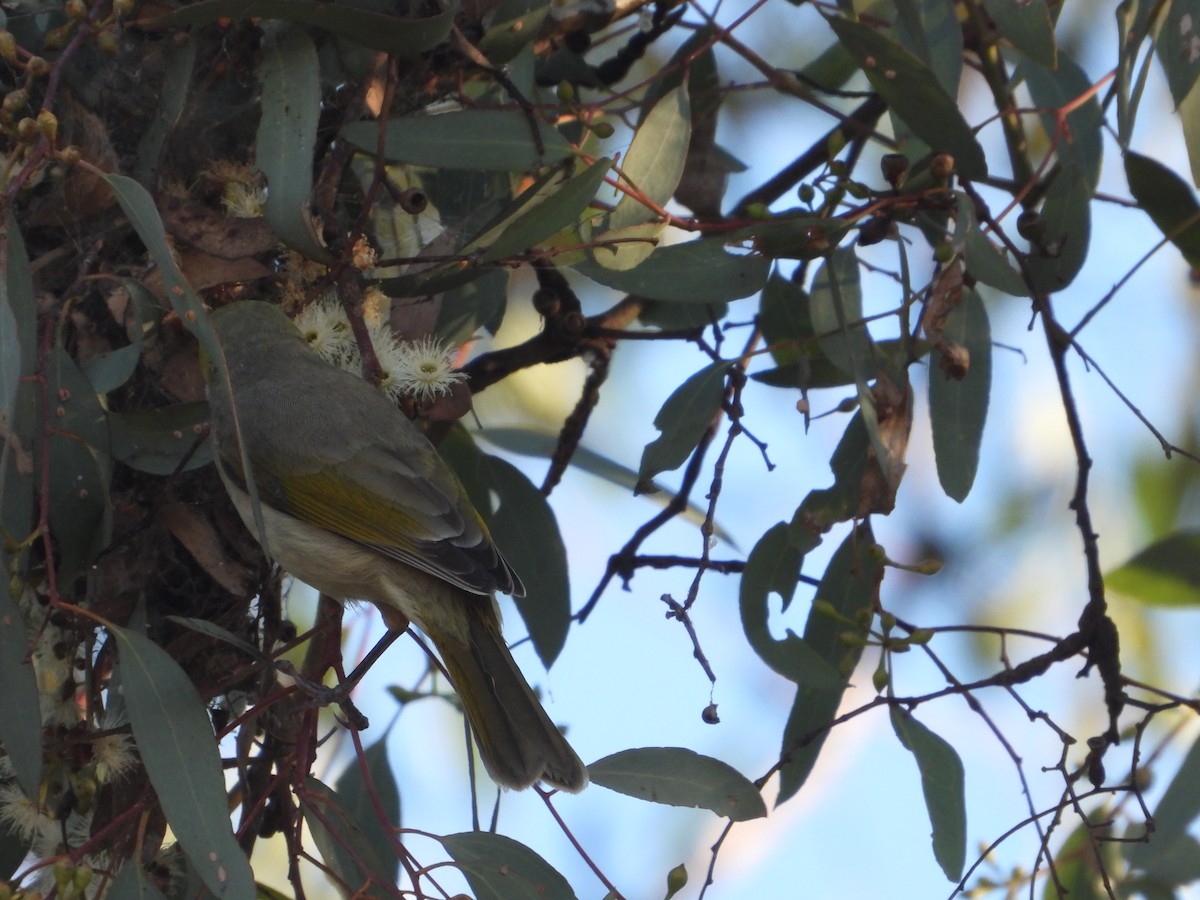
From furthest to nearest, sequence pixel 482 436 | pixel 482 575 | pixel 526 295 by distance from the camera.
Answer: pixel 526 295 < pixel 482 436 < pixel 482 575

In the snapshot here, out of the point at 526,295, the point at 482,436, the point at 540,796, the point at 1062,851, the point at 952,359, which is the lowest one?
the point at 540,796

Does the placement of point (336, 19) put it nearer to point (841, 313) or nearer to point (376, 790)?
point (841, 313)

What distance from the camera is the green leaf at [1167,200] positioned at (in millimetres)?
2607

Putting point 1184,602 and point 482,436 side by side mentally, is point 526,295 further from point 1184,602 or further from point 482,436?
point 1184,602

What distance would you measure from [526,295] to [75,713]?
8.75ft

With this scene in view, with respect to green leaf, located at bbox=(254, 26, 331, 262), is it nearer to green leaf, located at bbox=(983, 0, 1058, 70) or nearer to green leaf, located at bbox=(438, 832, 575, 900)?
green leaf, located at bbox=(438, 832, 575, 900)

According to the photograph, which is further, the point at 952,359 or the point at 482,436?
the point at 482,436

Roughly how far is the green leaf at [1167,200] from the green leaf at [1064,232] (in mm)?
103

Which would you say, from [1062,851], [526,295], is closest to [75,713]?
[1062,851]

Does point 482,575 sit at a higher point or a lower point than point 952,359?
lower

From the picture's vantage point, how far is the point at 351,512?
2.62 metres

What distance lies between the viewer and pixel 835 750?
502 centimetres

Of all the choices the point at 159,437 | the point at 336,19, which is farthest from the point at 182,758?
the point at 336,19

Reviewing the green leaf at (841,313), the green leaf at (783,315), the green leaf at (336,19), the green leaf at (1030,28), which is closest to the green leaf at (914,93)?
the green leaf at (1030,28)
